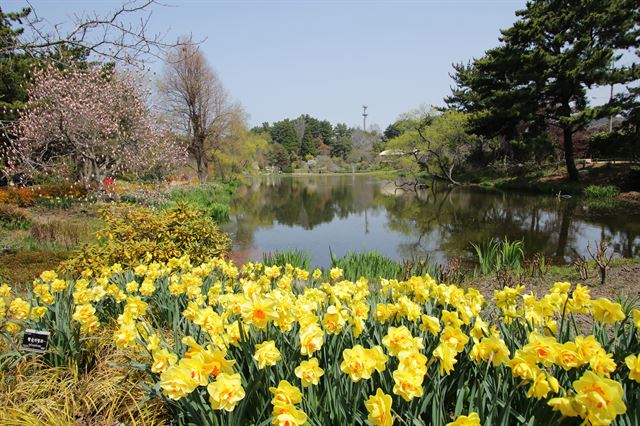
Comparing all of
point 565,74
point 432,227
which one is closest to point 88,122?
point 432,227

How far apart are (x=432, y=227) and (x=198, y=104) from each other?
825 inches

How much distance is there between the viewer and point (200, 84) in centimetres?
2775

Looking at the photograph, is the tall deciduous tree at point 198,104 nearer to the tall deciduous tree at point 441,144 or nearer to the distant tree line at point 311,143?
the tall deciduous tree at point 441,144

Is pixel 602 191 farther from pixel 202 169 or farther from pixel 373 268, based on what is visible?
pixel 202 169

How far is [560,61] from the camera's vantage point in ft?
63.7

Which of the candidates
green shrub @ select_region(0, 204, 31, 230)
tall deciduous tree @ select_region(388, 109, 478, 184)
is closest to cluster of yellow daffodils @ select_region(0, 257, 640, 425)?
green shrub @ select_region(0, 204, 31, 230)

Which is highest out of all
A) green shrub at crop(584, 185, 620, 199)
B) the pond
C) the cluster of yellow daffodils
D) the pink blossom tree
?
the pink blossom tree

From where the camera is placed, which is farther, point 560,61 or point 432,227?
point 560,61

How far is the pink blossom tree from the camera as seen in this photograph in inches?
525

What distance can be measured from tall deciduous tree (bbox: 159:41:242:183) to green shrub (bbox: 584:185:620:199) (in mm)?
23528

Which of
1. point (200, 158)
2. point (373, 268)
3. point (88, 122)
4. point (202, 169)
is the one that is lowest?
point (373, 268)

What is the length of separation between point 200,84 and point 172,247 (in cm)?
2454

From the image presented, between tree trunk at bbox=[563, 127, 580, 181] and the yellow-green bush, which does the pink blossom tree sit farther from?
tree trunk at bbox=[563, 127, 580, 181]

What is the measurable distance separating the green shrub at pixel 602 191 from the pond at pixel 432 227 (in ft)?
4.49
